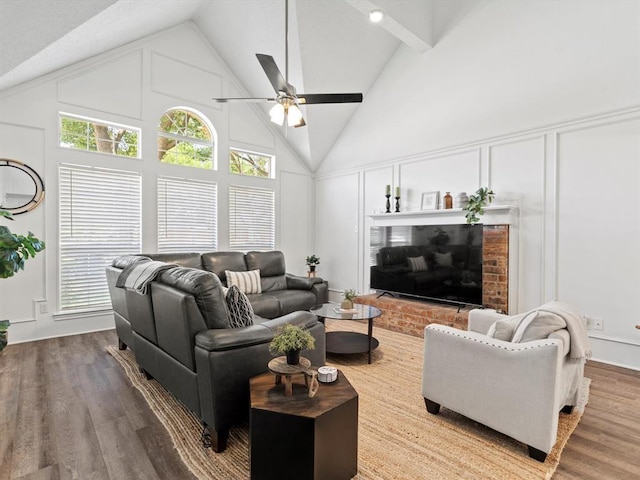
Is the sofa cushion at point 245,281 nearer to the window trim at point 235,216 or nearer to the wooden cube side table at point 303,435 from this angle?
the window trim at point 235,216

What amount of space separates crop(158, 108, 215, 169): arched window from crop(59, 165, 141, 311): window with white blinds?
0.68m

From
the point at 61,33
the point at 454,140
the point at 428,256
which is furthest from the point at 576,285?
the point at 61,33

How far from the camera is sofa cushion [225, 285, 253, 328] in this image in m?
2.22

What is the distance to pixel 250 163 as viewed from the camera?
5.92 metres

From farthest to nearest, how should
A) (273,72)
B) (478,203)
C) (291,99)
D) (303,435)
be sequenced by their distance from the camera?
1. (478,203)
2. (291,99)
3. (273,72)
4. (303,435)

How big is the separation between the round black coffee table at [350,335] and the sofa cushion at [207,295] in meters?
1.52

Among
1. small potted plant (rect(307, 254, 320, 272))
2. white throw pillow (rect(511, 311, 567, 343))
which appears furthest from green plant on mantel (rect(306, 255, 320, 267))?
white throw pillow (rect(511, 311, 567, 343))

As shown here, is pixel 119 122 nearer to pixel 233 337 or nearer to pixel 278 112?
pixel 278 112

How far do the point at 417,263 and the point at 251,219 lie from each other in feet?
9.78

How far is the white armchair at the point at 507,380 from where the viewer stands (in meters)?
1.77

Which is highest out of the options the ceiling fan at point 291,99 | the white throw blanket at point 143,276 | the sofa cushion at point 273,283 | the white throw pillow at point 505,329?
the ceiling fan at point 291,99

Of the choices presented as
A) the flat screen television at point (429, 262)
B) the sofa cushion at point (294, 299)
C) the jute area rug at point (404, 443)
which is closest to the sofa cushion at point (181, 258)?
the sofa cushion at point (294, 299)

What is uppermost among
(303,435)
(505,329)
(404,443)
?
(505,329)

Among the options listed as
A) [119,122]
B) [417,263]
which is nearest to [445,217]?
[417,263]
